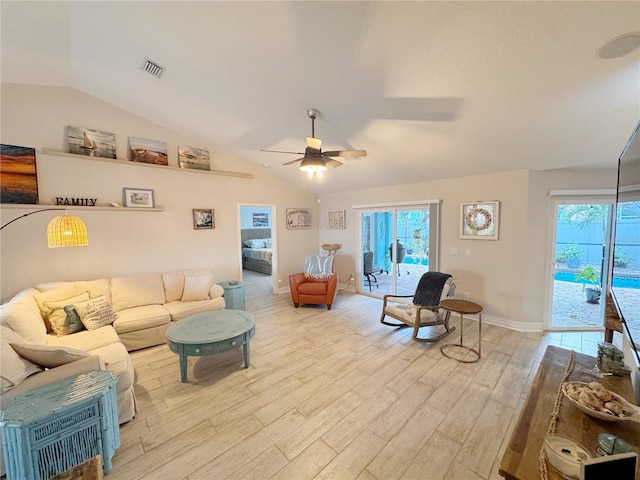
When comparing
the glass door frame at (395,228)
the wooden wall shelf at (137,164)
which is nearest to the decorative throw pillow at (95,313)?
the wooden wall shelf at (137,164)

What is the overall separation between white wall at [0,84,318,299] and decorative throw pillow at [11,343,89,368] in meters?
2.31

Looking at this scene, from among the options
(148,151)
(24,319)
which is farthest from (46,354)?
(148,151)

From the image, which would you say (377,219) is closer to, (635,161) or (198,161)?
(198,161)

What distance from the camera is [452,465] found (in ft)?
5.81

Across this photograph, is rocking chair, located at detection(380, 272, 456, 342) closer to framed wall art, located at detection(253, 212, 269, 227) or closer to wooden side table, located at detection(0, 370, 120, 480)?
wooden side table, located at detection(0, 370, 120, 480)

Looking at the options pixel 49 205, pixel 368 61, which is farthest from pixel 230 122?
pixel 49 205

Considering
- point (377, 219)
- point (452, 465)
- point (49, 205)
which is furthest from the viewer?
point (377, 219)

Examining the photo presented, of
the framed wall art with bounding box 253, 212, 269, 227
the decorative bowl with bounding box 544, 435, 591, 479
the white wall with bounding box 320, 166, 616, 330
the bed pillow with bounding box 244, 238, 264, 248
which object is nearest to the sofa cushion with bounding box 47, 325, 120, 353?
the decorative bowl with bounding box 544, 435, 591, 479

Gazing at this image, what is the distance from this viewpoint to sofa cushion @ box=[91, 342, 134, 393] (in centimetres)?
216

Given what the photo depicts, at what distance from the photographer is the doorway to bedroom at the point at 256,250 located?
7.17 meters

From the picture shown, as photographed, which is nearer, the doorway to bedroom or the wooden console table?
the wooden console table

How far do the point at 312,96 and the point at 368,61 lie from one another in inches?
31.6

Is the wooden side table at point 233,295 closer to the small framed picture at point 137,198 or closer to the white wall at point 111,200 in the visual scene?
the white wall at point 111,200

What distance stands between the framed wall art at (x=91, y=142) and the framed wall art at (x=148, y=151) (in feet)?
0.78
